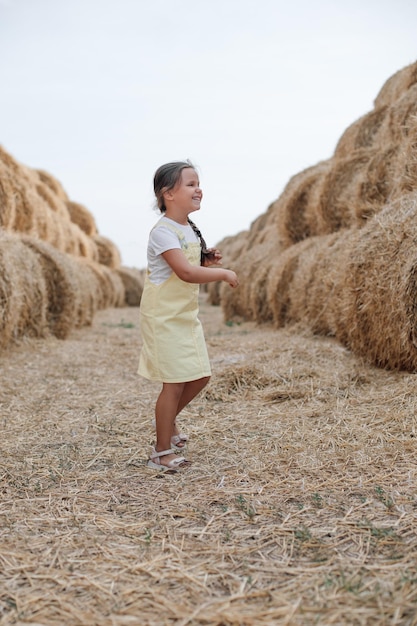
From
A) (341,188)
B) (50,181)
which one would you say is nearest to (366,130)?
(341,188)

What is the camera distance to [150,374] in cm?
262

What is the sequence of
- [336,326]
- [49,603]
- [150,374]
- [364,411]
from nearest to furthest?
[49,603] < [150,374] < [364,411] < [336,326]

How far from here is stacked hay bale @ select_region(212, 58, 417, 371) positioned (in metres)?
4.05

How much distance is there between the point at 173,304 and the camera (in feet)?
8.62

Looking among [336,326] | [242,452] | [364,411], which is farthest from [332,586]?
[336,326]

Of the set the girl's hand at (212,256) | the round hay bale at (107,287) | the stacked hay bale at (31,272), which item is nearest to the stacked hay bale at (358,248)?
the girl's hand at (212,256)

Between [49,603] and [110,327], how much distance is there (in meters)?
7.54

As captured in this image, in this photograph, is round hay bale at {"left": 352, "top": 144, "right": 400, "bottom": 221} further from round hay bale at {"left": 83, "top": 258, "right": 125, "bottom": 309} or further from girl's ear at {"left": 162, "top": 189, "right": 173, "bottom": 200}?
round hay bale at {"left": 83, "top": 258, "right": 125, "bottom": 309}

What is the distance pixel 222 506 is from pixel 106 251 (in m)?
12.7

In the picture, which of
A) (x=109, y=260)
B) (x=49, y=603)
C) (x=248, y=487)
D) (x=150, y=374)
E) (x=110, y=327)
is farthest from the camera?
(x=109, y=260)

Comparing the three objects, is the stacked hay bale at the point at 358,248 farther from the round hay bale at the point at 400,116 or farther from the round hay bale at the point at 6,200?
the round hay bale at the point at 6,200

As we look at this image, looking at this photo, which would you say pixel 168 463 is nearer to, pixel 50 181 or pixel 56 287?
pixel 56 287

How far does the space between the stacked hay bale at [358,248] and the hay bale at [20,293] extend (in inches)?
104

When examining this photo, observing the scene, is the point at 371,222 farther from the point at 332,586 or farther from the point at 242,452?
the point at 332,586
